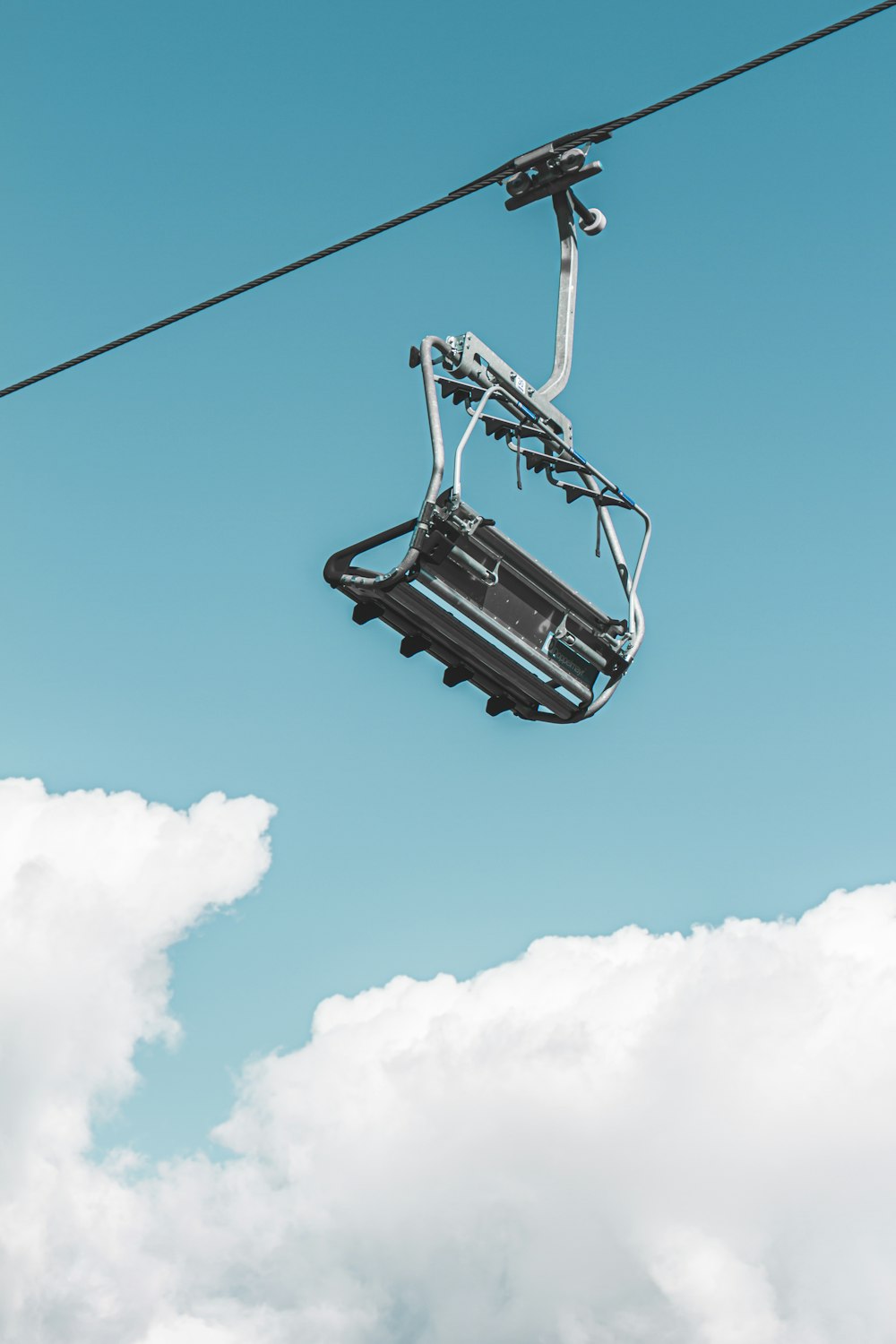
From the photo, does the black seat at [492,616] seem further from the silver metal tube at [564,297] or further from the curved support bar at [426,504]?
the silver metal tube at [564,297]

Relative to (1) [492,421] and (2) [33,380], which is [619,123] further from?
(2) [33,380]

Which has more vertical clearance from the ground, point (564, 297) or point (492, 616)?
point (564, 297)

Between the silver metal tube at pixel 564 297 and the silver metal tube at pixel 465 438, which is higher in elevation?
the silver metal tube at pixel 564 297

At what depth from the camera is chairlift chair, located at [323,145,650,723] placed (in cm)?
1223

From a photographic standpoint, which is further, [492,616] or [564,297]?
[564,297]

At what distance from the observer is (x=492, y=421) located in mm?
13203

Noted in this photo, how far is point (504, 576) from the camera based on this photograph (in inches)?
495

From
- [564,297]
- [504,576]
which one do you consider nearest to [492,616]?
[504,576]

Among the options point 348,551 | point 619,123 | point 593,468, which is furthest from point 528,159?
point 348,551

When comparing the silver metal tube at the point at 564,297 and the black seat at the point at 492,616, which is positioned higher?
the silver metal tube at the point at 564,297

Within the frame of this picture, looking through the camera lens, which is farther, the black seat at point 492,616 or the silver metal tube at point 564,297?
the silver metal tube at point 564,297

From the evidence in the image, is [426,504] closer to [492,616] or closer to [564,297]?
[492,616]

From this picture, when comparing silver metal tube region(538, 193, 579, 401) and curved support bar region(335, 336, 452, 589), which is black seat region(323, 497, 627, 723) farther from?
silver metal tube region(538, 193, 579, 401)

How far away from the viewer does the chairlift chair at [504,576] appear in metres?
12.2
